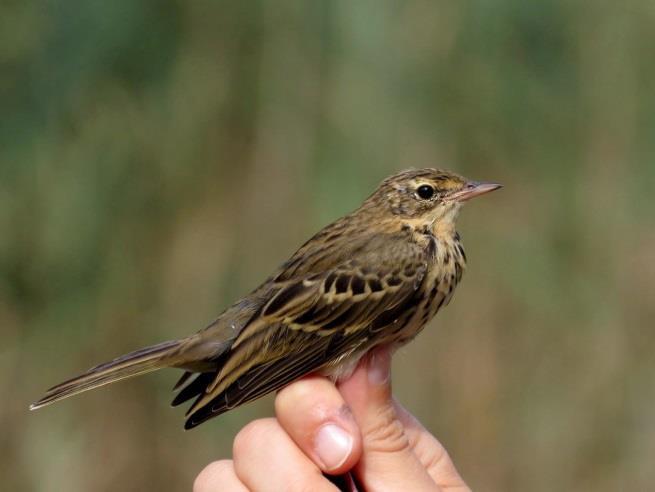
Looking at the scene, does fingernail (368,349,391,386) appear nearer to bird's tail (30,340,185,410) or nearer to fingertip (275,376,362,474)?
fingertip (275,376,362,474)

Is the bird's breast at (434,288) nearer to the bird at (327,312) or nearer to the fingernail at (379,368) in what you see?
the bird at (327,312)

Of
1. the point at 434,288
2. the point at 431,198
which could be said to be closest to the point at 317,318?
the point at 434,288

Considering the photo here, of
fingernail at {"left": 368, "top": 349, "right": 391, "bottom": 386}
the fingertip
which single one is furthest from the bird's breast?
the fingertip

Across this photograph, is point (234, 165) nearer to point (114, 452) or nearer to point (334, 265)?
point (114, 452)

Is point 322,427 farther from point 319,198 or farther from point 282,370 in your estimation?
point 319,198

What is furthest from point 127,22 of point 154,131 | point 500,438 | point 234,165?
point 500,438
